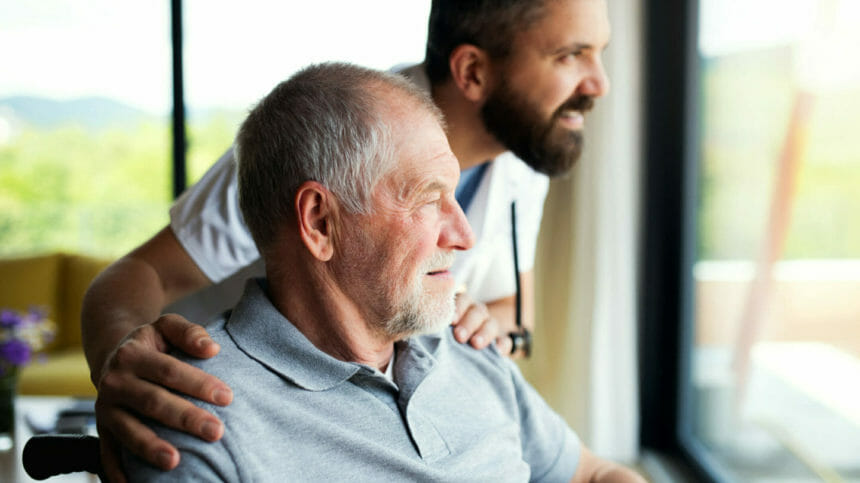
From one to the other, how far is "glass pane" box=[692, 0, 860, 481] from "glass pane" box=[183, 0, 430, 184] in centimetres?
148

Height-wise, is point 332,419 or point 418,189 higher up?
point 418,189

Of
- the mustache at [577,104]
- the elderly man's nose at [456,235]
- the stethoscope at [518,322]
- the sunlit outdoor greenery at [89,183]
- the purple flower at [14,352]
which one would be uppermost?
the mustache at [577,104]

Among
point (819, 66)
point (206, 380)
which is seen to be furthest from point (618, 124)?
point (206, 380)

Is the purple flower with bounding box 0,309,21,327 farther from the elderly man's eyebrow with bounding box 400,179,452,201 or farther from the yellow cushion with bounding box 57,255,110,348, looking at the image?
the yellow cushion with bounding box 57,255,110,348

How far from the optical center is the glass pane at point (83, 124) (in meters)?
4.43

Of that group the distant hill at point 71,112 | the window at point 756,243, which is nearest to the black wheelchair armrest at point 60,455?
the window at point 756,243

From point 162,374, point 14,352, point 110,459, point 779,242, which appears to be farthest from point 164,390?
point 779,242

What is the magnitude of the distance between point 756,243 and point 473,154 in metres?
1.50

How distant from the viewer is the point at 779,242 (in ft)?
8.25

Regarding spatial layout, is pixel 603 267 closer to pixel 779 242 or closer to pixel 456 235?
pixel 779 242

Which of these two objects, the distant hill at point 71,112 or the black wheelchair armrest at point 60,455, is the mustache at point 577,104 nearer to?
the black wheelchair armrest at point 60,455

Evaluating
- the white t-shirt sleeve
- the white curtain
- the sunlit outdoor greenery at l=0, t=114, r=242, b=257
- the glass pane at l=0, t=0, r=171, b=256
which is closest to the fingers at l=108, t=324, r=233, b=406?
the white t-shirt sleeve

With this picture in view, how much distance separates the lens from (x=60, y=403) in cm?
208

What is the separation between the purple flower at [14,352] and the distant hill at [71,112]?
111 inches
